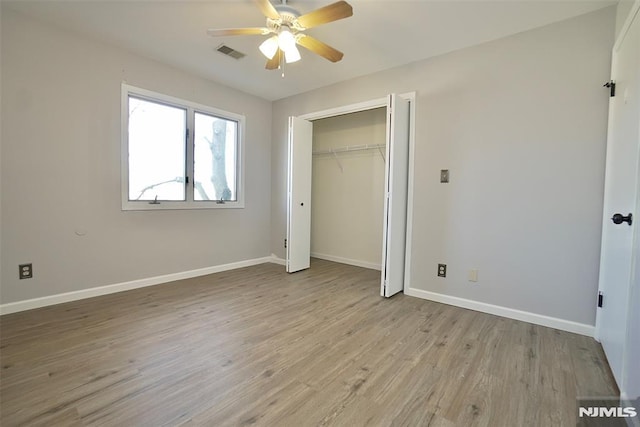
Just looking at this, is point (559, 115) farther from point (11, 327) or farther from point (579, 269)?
point (11, 327)

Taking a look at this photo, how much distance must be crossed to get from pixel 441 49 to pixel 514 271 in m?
2.29

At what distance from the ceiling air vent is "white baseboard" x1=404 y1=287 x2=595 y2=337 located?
3224mm

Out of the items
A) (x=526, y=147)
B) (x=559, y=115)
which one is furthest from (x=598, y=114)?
(x=526, y=147)

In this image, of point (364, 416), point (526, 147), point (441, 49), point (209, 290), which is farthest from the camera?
point (209, 290)

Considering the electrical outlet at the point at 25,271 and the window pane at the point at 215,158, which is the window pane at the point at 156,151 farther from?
the electrical outlet at the point at 25,271

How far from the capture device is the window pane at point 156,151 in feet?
10.7

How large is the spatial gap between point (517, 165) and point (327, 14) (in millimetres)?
2081

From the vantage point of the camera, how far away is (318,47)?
241 cm

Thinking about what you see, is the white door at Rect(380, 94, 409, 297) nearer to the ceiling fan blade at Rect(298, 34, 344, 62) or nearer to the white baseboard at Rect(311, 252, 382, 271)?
the ceiling fan blade at Rect(298, 34, 344, 62)

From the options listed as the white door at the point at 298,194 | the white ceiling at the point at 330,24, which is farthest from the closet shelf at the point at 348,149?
the white ceiling at the point at 330,24

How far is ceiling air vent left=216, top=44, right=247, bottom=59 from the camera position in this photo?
2972 millimetres

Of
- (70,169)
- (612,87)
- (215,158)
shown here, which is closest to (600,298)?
(612,87)

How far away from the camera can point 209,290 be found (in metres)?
3.27

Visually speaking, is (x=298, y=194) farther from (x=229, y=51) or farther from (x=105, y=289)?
(x=105, y=289)
